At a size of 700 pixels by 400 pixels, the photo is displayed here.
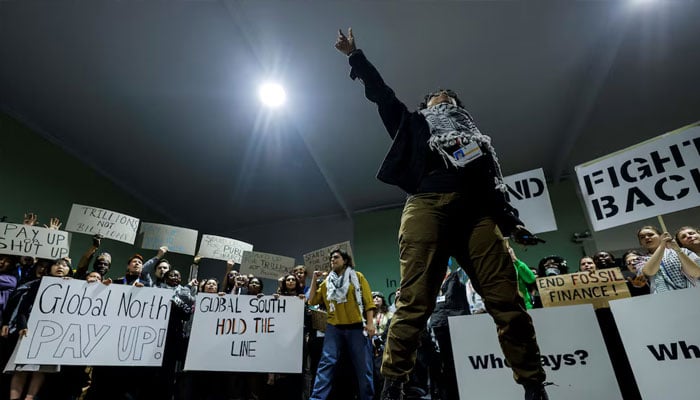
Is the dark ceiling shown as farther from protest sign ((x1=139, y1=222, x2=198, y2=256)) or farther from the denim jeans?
the denim jeans

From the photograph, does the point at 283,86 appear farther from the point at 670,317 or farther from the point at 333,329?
the point at 670,317

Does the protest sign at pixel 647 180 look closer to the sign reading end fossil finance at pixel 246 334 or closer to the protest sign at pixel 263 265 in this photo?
the sign reading end fossil finance at pixel 246 334

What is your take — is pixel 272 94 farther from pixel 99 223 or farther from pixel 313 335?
pixel 313 335

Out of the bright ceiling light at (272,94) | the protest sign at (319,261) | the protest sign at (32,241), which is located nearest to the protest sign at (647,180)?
the protest sign at (319,261)

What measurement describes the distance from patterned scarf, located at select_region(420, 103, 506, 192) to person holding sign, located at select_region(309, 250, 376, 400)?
2256 millimetres

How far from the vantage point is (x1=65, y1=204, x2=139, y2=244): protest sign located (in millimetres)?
4187

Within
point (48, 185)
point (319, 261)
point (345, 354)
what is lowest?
point (345, 354)

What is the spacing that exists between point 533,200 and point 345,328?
2.39m

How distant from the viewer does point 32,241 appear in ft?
12.2

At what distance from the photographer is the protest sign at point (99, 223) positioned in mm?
4187

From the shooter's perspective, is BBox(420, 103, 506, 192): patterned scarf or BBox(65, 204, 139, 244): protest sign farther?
BBox(65, 204, 139, 244): protest sign

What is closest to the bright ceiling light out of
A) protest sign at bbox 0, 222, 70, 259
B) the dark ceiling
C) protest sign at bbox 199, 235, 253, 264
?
the dark ceiling

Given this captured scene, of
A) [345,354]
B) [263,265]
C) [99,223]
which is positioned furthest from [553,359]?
[99,223]

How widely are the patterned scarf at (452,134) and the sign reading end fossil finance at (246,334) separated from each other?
2527mm
